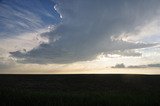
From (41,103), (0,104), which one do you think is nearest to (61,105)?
(41,103)

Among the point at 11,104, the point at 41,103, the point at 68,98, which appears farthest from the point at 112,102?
the point at 11,104

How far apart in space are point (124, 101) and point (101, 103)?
5.40ft

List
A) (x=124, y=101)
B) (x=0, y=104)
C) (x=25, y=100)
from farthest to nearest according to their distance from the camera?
(x=124, y=101)
(x=25, y=100)
(x=0, y=104)

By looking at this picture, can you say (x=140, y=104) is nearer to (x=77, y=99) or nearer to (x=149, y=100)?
(x=149, y=100)

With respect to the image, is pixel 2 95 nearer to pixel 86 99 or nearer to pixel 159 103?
pixel 86 99

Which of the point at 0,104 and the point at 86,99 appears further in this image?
the point at 86,99

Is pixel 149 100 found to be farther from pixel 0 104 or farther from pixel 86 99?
pixel 0 104

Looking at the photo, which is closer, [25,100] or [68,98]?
[25,100]

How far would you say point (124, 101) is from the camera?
56.0ft

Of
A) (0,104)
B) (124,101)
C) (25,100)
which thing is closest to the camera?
(0,104)

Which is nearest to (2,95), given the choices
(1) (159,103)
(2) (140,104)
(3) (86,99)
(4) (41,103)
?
(4) (41,103)

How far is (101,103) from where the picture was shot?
16562 mm

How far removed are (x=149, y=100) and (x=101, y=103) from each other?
3572mm

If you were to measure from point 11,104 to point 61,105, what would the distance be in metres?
3.00
